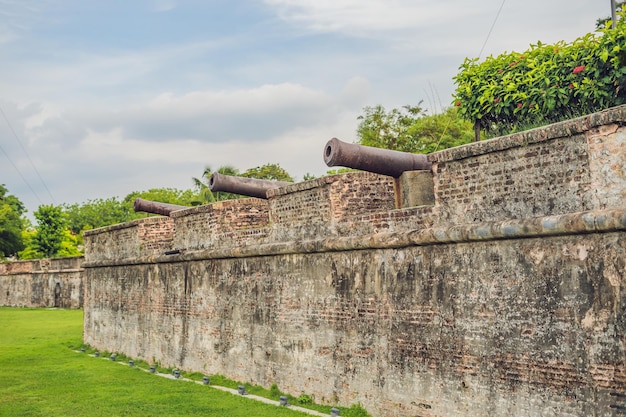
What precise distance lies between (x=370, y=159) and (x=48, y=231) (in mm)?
41940

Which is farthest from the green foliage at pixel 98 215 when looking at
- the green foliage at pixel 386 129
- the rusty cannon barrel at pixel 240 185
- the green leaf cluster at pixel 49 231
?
the rusty cannon barrel at pixel 240 185

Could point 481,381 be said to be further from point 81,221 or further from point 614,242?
point 81,221

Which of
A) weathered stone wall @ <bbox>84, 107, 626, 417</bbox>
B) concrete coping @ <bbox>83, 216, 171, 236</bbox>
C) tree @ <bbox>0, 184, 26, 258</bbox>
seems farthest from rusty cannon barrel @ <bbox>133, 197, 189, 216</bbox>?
tree @ <bbox>0, 184, 26, 258</bbox>

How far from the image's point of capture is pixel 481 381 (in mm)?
7266

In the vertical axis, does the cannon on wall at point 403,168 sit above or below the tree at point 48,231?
below

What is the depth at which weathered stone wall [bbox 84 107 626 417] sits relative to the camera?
6.27 metres

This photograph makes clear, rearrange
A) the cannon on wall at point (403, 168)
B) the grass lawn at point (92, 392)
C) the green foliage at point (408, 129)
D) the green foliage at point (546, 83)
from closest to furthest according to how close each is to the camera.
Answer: the cannon on wall at point (403, 168), the grass lawn at point (92, 392), the green foliage at point (546, 83), the green foliage at point (408, 129)

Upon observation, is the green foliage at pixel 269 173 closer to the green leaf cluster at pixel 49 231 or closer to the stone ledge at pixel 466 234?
the green leaf cluster at pixel 49 231

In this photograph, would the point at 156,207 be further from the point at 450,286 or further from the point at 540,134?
the point at 540,134

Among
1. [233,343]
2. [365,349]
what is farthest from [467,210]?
[233,343]

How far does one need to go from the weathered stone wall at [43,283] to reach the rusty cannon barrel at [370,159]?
2545cm

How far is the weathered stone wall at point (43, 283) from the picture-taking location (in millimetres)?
33062

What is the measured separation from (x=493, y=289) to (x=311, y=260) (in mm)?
3395

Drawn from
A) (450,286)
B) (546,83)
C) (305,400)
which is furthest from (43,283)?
(450,286)
